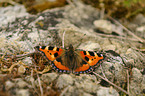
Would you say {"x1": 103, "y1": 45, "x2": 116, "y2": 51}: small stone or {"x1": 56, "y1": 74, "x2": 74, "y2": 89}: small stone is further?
{"x1": 103, "y1": 45, "x2": 116, "y2": 51}: small stone

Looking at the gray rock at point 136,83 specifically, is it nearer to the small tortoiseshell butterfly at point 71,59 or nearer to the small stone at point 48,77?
the small tortoiseshell butterfly at point 71,59

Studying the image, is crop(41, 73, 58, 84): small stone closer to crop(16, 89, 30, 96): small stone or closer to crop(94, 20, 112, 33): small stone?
crop(16, 89, 30, 96): small stone

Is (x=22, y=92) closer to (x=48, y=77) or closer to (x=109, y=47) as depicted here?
(x=48, y=77)

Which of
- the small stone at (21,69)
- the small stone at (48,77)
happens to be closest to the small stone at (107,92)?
the small stone at (48,77)

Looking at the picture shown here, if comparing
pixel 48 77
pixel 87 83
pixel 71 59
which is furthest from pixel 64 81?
pixel 71 59

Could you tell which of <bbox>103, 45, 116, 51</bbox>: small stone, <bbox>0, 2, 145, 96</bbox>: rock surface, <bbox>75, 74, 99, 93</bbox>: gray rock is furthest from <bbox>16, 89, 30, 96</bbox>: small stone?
<bbox>103, 45, 116, 51</bbox>: small stone

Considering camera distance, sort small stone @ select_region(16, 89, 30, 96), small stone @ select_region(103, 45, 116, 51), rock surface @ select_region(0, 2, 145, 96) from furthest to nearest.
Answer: small stone @ select_region(103, 45, 116, 51)
rock surface @ select_region(0, 2, 145, 96)
small stone @ select_region(16, 89, 30, 96)

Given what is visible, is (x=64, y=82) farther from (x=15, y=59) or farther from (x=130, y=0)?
(x=130, y=0)

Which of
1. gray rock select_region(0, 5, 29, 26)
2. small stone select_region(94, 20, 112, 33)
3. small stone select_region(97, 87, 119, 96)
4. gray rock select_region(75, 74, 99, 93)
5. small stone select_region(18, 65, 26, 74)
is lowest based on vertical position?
small stone select_region(97, 87, 119, 96)

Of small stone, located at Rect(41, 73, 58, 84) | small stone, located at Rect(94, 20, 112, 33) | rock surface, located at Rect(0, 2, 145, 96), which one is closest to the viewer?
rock surface, located at Rect(0, 2, 145, 96)
